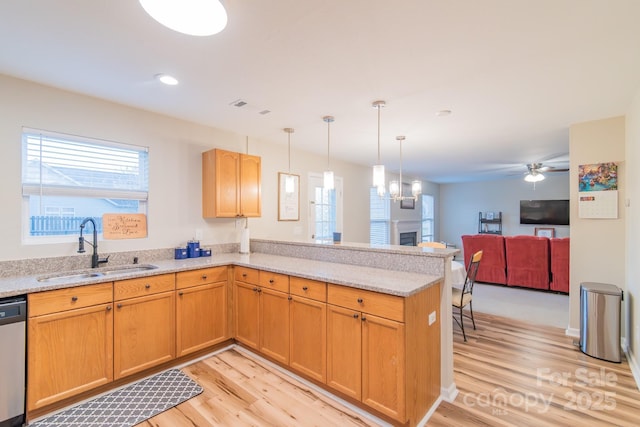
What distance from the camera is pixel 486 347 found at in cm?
309

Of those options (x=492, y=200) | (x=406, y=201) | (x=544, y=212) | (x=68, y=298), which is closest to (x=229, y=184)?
(x=68, y=298)

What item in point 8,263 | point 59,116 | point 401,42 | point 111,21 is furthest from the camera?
point 59,116

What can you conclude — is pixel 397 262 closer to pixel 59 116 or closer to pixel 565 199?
pixel 59 116

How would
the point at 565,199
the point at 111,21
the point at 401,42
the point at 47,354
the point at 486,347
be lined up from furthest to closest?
the point at 565,199, the point at 486,347, the point at 47,354, the point at 401,42, the point at 111,21

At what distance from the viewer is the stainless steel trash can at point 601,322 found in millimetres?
2783

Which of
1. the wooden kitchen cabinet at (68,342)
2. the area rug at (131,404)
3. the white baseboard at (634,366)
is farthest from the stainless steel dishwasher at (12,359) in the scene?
the white baseboard at (634,366)

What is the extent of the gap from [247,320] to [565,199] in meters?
8.70

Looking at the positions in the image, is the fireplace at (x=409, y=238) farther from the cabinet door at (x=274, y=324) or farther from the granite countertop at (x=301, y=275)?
the cabinet door at (x=274, y=324)

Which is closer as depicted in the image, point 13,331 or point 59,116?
point 13,331

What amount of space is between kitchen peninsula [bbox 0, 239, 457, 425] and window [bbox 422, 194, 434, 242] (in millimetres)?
6793

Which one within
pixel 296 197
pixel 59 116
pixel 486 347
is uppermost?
pixel 59 116

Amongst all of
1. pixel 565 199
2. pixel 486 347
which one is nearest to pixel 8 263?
pixel 486 347

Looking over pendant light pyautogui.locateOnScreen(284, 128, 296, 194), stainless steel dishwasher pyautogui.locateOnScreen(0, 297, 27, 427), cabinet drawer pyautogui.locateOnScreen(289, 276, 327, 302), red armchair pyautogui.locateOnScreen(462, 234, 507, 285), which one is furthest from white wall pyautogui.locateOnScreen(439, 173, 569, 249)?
stainless steel dishwasher pyautogui.locateOnScreen(0, 297, 27, 427)

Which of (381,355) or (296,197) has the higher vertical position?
(296,197)
